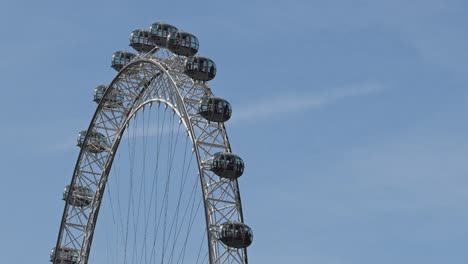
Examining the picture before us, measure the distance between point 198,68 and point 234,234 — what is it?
10.6 metres

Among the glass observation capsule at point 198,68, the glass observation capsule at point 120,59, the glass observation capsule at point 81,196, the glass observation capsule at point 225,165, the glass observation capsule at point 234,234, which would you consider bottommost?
the glass observation capsule at point 234,234

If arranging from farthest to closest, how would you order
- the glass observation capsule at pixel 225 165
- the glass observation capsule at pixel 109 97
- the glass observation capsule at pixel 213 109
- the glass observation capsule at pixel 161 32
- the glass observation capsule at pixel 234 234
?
the glass observation capsule at pixel 109 97 → the glass observation capsule at pixel 161 32 → the glass observation capsule at pixel 213 109 → the glass observation capsule at pixel 225 165 → the glass observation capsule at pixel 234 234

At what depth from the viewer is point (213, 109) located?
87125mm

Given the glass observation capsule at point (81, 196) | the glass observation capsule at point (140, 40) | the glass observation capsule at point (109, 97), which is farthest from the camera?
the glass observation capsule at point (81, 196)

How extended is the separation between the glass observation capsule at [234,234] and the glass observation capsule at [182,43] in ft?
45.0

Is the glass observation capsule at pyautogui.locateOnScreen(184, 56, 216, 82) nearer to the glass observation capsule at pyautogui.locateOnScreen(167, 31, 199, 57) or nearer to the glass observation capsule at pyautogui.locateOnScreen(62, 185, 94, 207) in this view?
the glass observation capsule at pyautogui.locateOnScreen(167, 31, 199, 57)

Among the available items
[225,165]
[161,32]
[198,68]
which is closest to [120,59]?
[161,32]

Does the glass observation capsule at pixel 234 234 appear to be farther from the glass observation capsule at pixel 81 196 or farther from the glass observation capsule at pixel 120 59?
the glass observation capsule at pixel 81 196

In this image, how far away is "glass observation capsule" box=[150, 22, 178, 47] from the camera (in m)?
95.4

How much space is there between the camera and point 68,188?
112375mm

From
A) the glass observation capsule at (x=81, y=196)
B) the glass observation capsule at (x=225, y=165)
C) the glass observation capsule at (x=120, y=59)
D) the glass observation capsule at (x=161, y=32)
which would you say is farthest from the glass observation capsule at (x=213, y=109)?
the glass observation capsule at (x=81, y=196)

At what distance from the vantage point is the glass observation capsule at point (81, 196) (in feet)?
365

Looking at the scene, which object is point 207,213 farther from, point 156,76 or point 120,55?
point 120,55

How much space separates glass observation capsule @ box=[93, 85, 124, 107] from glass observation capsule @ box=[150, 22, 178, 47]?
9.40 m
